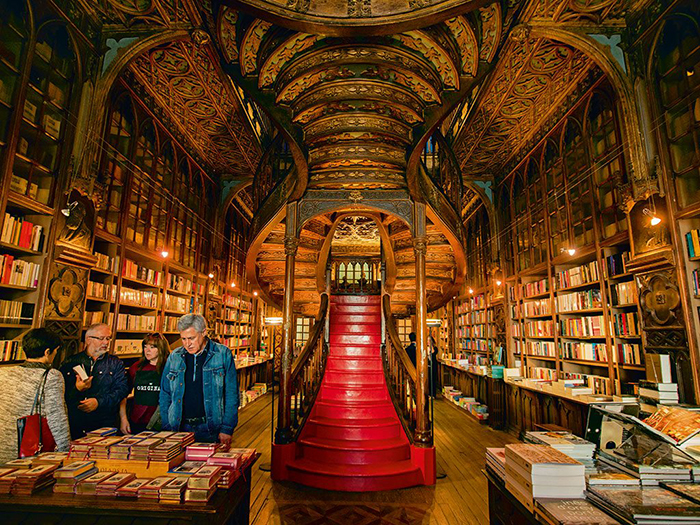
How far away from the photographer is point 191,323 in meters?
2.20

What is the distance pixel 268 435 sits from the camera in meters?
5.48

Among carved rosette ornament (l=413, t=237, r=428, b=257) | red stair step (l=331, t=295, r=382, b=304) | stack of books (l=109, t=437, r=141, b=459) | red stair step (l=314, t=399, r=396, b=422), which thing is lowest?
red stair step (l=314, t=399, r=396, b=422)

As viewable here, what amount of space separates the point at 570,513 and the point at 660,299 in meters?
3.19

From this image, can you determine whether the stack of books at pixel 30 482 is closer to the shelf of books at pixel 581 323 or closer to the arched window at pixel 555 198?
the shelf of books at pixel 581 323

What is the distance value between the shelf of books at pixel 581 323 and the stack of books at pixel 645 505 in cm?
313

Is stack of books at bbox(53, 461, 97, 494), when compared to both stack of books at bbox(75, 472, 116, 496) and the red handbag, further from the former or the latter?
the red handbag

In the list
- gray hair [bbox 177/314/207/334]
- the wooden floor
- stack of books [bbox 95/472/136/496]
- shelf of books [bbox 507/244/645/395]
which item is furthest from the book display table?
stack of books [bbox 95/472/136/496]

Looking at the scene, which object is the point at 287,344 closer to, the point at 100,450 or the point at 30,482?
the point at 100,450

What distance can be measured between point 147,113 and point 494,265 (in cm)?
668

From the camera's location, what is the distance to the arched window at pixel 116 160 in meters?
4.47

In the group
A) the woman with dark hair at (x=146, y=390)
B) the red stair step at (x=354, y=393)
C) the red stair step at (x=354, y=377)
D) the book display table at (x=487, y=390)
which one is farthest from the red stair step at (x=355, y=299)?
the woman with dark hair at (x=146, y=390)

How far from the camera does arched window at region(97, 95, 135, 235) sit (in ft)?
14.7

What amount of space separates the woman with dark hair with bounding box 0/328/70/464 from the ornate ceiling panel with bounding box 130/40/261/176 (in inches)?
156

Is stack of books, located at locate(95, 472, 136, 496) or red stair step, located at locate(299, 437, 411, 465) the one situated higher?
stack of books, located at locate(95, 472, 136, 496)
